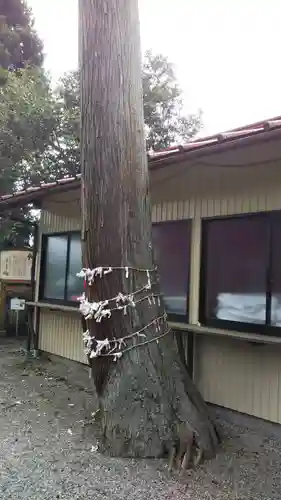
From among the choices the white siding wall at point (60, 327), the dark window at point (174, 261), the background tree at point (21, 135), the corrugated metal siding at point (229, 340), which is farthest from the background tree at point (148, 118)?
the corrugated metal siding at point (229, 340)

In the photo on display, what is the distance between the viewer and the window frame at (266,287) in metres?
3.72

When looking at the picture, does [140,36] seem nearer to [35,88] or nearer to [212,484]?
[212,484]

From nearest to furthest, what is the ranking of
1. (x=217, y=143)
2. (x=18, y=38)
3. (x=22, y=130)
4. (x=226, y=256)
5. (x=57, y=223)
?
(x=217, y=143) → (x=226, y=256) → (x=57, y=223) → (x=22, y=130) → (x=18, y=38)

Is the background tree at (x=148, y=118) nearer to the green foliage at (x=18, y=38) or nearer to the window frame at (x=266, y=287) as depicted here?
the green foliage at (x=18, y=38)

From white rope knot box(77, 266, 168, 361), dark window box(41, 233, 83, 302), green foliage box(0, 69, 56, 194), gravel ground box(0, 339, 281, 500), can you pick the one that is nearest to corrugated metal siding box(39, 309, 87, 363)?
dark window box(41, 233, 83, 302)

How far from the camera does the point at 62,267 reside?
21.1 ft

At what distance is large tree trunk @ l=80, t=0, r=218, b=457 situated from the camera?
323 cm

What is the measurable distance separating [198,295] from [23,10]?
554 inches

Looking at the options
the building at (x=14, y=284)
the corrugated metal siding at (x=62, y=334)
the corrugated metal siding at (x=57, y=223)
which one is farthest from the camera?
the building at (x=14, y=284)

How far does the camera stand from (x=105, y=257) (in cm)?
334

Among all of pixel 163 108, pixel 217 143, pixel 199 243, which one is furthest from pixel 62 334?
pixel 163 108

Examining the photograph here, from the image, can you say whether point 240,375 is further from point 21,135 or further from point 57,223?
point 21,135

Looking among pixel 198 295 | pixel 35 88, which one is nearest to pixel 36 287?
pixel 198 295

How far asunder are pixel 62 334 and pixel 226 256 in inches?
122
